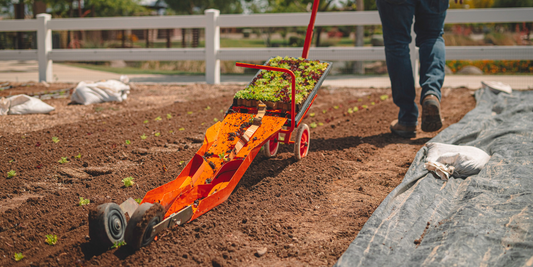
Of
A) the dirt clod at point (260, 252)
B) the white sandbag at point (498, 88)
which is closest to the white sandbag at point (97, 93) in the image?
the dirt clod at point (260, 252)

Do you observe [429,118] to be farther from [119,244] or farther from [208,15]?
[208,15]

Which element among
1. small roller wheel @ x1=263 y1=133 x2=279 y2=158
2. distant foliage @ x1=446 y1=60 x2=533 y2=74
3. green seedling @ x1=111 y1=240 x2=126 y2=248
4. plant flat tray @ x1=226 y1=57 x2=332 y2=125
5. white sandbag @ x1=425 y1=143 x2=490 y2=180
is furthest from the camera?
distant foliage @ x1=446 y1=60 x2=533 y2=74

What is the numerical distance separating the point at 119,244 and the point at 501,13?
8.48 m

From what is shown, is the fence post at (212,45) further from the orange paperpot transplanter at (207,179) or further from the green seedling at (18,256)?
the green seedling at (18,256)

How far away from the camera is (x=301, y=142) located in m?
3.77

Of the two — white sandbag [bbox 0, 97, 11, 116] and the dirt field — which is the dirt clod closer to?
the dirt field

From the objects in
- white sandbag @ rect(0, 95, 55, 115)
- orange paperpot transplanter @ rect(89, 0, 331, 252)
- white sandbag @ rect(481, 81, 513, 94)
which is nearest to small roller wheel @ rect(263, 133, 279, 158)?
orange paperpot transplanter @ rect(89, 0, 331, 252)

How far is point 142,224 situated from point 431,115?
3.02m

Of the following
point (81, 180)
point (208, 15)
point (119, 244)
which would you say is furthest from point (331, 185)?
point (208, 15)

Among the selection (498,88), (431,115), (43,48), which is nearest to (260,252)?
(431,115)

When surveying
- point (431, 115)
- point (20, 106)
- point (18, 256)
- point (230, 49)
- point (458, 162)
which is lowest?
point (18, 256)

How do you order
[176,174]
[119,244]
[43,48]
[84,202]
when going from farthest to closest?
[43,48] → [176,174] → [84,202] → [119,244]

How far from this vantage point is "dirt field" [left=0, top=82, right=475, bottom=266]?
2.22m

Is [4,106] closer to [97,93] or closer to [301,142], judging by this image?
[97,93]
